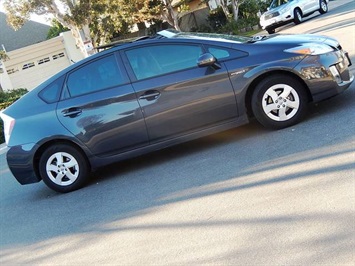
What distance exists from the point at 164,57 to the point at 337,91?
2281 millimetres

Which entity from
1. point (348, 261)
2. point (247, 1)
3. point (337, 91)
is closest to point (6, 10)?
point (247, 1)

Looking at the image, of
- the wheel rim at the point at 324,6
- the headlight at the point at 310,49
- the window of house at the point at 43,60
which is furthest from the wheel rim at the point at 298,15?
the window of house at the point at 43,60

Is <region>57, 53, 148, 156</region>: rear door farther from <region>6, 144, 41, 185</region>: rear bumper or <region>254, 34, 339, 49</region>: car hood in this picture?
<region>254, 34, 339, 49</region>: car hood

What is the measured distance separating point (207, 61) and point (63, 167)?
2.40 metres

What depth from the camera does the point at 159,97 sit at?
241 inches

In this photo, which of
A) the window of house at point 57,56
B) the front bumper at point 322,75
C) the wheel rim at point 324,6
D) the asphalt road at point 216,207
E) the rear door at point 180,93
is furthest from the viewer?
the window of house at point 57,56

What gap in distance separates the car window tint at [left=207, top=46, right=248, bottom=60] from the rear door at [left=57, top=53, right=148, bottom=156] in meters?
1.17

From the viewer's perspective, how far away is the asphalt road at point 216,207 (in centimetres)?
379

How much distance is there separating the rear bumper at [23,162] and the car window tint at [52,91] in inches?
26.0

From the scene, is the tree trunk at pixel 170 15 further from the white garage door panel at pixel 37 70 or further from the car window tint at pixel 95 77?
the car window tint at pixel 95 77

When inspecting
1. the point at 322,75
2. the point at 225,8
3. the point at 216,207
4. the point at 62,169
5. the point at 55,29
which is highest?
the point at 55,29

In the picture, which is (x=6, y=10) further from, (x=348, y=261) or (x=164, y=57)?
(x=348, y=261)

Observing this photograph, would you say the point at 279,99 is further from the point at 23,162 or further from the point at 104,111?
the point at 23,162

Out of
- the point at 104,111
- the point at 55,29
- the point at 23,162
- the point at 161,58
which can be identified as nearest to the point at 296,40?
the point at 161,58
